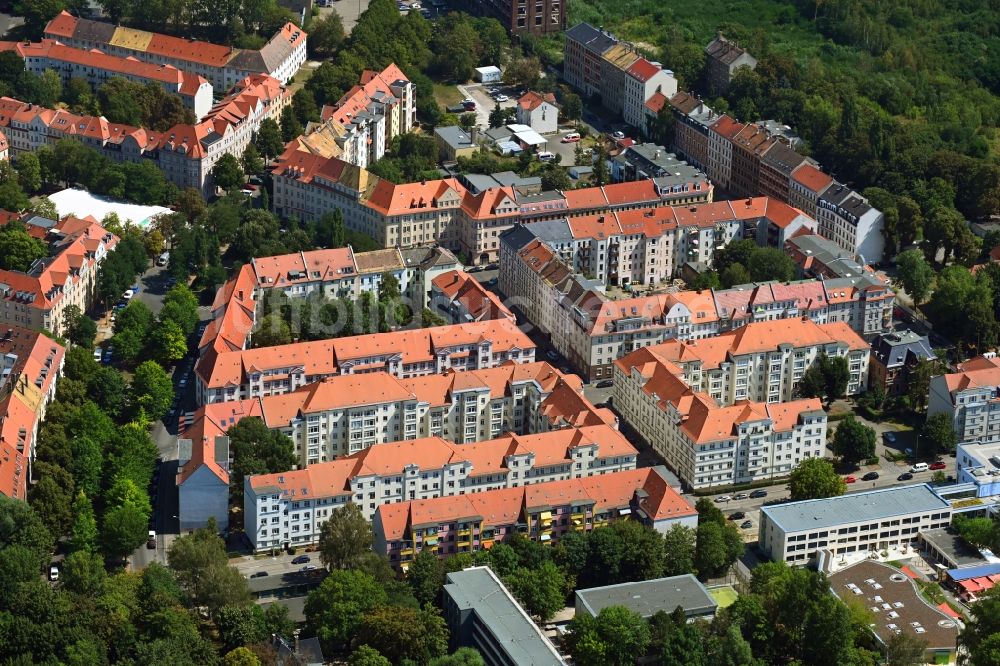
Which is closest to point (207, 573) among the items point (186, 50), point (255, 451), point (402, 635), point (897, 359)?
point (402, 635)

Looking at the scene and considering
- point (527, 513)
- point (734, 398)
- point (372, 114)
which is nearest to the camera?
point (527, 513)

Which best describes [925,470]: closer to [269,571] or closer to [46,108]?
[269,571]

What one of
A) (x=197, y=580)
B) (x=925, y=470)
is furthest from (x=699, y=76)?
(x=197, y=580)

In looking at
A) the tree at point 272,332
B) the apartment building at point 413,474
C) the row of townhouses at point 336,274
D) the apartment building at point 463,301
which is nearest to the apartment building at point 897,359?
the apartment building at point 413,474

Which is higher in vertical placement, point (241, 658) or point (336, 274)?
point (336, 274)

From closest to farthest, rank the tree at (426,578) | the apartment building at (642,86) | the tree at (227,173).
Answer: the tree at (426,578) → the tree at (227,173) → the apartment building at (642,86)

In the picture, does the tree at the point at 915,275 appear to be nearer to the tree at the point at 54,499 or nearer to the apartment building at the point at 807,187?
the apartment building at the point at 807,187

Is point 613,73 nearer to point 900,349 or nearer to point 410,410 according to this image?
point 900,349

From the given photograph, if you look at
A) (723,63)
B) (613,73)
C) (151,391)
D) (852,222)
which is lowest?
(151,391)
